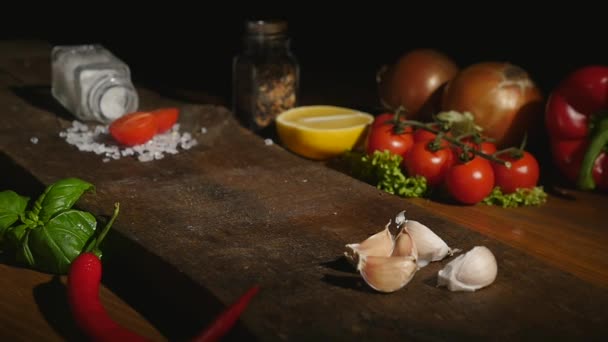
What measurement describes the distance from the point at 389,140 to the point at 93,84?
72cm

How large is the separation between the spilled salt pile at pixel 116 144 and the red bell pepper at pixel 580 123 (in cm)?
81

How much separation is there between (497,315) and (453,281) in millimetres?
77

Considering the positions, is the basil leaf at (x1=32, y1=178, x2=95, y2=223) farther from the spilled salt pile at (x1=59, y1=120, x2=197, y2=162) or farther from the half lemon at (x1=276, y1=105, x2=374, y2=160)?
the half lemon at (x1=276, y1=105, x2=374, y2=160)

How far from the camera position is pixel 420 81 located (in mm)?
1996

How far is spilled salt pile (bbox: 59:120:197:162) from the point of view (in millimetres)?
1708

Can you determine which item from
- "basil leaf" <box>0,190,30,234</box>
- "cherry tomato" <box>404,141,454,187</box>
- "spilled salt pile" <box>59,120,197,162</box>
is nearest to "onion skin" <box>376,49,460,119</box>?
"cherry tomato" <box>404,141,454,187</box>

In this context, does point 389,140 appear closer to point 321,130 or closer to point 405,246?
point 321,130

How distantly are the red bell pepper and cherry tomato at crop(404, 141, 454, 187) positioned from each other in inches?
11.3

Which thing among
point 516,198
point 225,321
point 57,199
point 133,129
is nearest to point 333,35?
point 133,129

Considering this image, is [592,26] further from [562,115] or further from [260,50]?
[260,50]

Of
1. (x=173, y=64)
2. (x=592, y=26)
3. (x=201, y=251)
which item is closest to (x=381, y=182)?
(x=201, y=251)

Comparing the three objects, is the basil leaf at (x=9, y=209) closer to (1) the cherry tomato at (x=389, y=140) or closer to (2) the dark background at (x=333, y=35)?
(1) the cherry tomato at (x=389, y=140)

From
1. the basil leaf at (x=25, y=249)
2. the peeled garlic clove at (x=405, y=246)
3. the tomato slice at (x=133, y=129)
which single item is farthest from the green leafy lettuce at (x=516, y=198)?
the basil leaf at (x=25, y=249)

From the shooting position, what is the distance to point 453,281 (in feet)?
3.56
